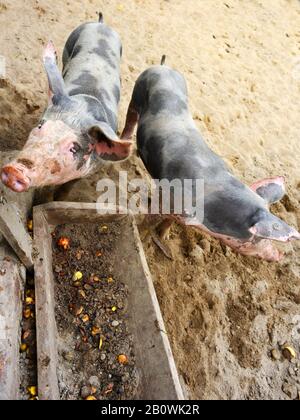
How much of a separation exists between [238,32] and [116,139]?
4.53 m

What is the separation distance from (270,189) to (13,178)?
6.25 ft

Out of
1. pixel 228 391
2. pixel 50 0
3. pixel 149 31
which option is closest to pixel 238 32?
pixel 149 31

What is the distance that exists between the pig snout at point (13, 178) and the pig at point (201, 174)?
1.18 m

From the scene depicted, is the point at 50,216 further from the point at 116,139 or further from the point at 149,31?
the point at 149,31

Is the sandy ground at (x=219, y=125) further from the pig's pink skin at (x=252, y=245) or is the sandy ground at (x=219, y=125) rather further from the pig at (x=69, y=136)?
the pig at (x=69, y=136)

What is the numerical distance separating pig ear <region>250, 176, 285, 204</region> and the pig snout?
173cm

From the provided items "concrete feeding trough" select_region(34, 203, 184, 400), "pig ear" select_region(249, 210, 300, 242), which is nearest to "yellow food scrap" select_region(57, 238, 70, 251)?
"concrete feeding trough" select_region(34, 203, 184, 400)

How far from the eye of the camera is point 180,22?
582 cm

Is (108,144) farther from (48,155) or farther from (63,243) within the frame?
(63,243)

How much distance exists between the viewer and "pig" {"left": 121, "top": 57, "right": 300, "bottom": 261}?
2717 millimetres

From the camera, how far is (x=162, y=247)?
352 cm

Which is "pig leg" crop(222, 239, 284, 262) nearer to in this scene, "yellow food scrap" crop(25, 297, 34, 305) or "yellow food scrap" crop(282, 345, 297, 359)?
"yellow food scrap" crop(282, 345, 297, 359)

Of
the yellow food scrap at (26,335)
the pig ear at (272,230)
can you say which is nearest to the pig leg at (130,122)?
the pig ear at (272,230)
